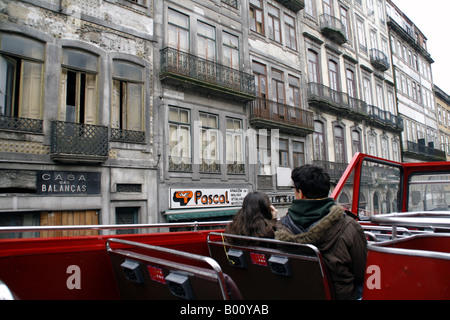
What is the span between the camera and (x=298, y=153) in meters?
20.2

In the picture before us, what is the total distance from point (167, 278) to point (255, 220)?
5.19 ft

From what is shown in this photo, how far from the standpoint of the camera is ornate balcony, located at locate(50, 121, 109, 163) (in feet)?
34.0

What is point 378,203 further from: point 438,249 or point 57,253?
point 57,253

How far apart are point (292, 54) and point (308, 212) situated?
20.0 meters

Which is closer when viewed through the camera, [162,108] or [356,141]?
[162,108]

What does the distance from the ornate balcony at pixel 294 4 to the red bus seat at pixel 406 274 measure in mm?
21440

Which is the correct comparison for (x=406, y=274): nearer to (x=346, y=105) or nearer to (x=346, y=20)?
(x=346, y=105)

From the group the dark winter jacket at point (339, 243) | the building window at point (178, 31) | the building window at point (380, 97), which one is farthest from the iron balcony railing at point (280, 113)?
the dark winter jacket at point (339, 243)

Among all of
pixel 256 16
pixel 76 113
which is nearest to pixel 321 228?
pixel 76 113

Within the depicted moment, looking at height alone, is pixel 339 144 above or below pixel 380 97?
below

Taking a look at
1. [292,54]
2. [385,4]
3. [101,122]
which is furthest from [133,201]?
[385,4]

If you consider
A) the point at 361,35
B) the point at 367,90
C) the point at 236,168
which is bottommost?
the point at 236,168

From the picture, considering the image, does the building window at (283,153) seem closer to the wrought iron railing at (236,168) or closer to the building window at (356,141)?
the wrought iron railing at (236,168)

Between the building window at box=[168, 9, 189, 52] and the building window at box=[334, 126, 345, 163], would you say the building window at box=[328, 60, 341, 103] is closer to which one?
the building window at box=[334, 126, 345, 163]
